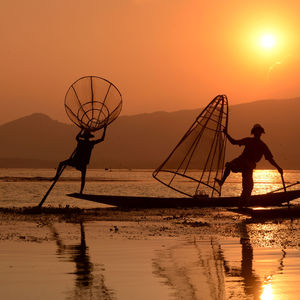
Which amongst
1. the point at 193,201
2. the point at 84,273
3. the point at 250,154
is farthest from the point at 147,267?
the point at 193,201

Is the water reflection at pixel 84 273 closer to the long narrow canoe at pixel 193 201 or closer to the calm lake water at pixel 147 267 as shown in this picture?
the calm lake water at pixel 147 267

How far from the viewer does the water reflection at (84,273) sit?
9.14 meters

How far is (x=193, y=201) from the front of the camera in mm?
25703

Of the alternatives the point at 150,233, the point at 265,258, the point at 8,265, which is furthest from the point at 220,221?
the point at 8,265

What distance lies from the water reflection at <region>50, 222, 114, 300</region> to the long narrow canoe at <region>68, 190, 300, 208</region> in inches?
376

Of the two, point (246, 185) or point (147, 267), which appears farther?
point (246, 185)

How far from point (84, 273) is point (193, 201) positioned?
15.1m

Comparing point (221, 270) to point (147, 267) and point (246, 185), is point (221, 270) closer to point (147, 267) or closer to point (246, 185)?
point (147, 267)

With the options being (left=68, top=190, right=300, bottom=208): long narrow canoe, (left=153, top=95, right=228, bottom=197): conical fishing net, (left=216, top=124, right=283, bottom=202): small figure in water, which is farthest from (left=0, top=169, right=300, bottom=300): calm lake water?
(left=153, top=95, right=228, bottom=197): conical fishing net

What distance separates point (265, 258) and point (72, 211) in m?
13.2

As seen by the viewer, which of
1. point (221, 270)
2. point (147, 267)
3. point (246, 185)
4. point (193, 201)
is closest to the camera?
point (221, 270)

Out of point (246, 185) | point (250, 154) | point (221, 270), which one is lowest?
point (221, 270)

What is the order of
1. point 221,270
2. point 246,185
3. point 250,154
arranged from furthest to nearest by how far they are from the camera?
point 246,185
point 250,154
point 221,270

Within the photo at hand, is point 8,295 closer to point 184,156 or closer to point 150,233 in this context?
point 150,233
